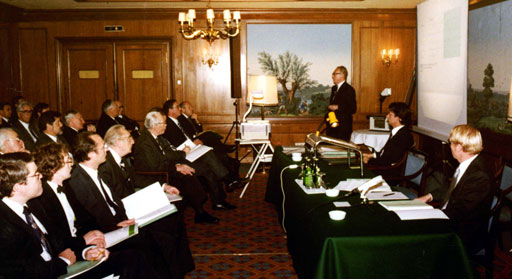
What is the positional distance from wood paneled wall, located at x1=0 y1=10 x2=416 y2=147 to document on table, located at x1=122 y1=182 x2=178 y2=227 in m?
5.67

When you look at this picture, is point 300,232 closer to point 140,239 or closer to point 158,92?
point 140,239

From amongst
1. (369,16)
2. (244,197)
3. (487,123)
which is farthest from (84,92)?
(487,123)

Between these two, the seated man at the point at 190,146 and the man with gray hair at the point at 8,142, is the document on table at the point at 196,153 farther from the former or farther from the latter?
the man with gray hair at the point at 8,142

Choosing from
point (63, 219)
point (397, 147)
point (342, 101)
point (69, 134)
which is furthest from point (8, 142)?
point (342, 101)

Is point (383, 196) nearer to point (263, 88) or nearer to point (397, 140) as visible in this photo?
point (397, 140)

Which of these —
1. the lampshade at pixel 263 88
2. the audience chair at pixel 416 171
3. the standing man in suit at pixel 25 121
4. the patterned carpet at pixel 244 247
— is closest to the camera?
the patterned carpet at pixel 244 247

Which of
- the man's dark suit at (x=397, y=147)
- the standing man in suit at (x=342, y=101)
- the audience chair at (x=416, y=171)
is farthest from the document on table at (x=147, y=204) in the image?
the standing man in suit at (x=342, y=101)

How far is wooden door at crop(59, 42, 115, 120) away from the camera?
8.97 m

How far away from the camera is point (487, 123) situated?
5832mm

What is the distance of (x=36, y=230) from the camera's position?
234 cm

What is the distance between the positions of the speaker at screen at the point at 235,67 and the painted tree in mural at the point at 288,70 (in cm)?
53

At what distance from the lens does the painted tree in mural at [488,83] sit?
5.68 meters

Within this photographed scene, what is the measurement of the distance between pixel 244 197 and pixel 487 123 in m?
3.35

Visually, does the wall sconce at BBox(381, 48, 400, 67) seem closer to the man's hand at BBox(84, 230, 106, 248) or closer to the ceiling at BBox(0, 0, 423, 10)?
the ceiling at BBox(0, 0, 423, 10)
